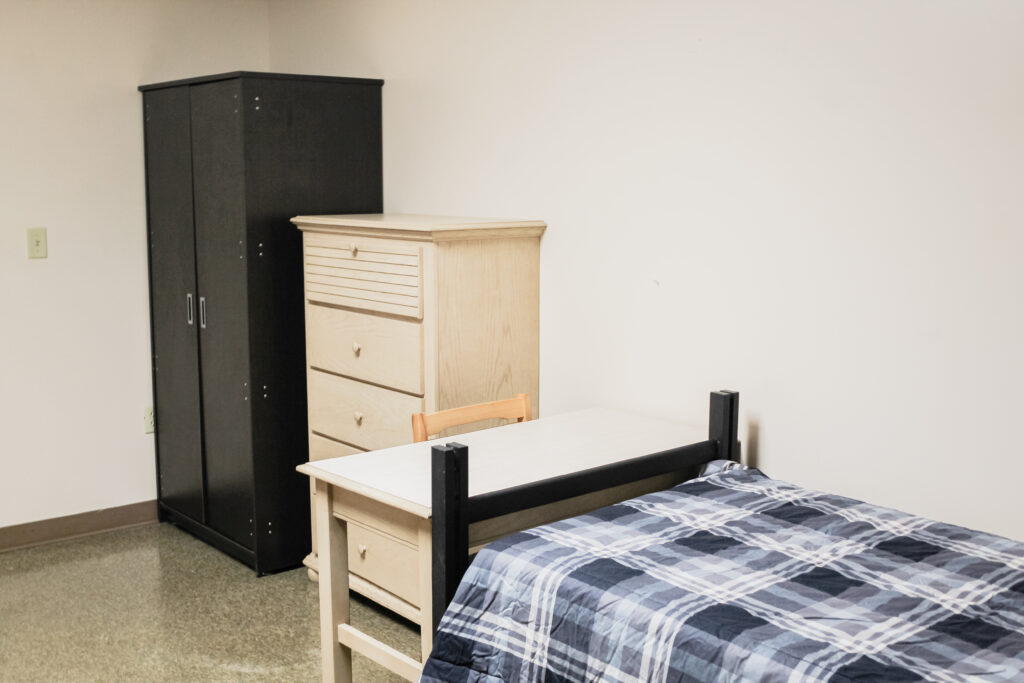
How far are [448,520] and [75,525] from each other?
2562mm

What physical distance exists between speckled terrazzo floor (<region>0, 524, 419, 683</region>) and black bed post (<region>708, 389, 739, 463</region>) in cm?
112

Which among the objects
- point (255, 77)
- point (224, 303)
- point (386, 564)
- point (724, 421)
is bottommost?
point (386, 564)

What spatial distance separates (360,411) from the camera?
330 centimetres

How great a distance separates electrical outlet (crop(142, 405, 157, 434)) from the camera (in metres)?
4.18

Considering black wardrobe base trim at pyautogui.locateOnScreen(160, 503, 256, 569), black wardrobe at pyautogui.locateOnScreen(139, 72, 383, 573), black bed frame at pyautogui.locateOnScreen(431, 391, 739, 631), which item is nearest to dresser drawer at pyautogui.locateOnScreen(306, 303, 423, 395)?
black wardrobe at pyautogui.locateOnScreen(139, 72, 383, 573)

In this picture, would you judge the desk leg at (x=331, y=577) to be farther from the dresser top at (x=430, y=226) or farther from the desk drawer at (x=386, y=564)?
the dresser top at (x=430, y=226)

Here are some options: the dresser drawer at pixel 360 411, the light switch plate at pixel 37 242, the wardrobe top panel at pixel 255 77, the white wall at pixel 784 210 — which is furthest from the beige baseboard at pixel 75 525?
the white wall at pixel 784 210

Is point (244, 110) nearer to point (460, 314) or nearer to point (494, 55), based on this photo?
point (494, 55)

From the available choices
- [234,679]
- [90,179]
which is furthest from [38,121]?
[234,679]

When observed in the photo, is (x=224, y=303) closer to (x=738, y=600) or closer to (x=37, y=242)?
(x=37, y=242)

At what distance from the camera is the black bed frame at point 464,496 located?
2.02m

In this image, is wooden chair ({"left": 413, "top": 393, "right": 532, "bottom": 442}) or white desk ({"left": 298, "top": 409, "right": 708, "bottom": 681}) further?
wooden chair ({"left": 413, "top": 393, "right": 532, "bottom": 442})

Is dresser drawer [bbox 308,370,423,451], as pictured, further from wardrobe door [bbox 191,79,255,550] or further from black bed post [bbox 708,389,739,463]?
black bed post [bbox 708,389,739,463]

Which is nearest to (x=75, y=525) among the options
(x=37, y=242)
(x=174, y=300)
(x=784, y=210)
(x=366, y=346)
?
(x=174, y=300)
